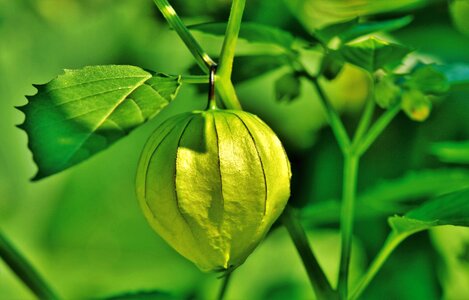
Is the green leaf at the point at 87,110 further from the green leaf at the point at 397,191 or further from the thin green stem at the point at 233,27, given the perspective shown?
the green leaf at the point at 397,191

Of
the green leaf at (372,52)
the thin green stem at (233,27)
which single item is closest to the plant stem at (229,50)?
the thin green stem at (233,27)

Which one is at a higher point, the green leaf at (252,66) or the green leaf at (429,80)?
the green leaf at (252,66)

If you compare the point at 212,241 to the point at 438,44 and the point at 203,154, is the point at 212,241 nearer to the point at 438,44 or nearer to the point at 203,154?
the point at 203,154

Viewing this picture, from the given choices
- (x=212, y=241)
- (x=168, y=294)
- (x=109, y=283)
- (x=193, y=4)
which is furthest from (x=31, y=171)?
(x=212, y=241)

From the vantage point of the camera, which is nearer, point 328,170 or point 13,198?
point 328,170

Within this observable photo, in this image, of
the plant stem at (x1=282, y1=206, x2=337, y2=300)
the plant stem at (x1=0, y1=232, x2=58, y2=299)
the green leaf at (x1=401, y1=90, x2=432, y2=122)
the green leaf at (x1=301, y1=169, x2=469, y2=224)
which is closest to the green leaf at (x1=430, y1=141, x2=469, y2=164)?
the green leaf at (x1=301, y1=169, x2=469, y2=224)

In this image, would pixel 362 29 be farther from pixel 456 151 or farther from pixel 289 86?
pixel 456 151

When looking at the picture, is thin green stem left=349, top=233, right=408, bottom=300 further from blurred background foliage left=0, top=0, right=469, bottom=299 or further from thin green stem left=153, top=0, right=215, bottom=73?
blurred background foliage left=0, top=0, right=469, bottom=299
